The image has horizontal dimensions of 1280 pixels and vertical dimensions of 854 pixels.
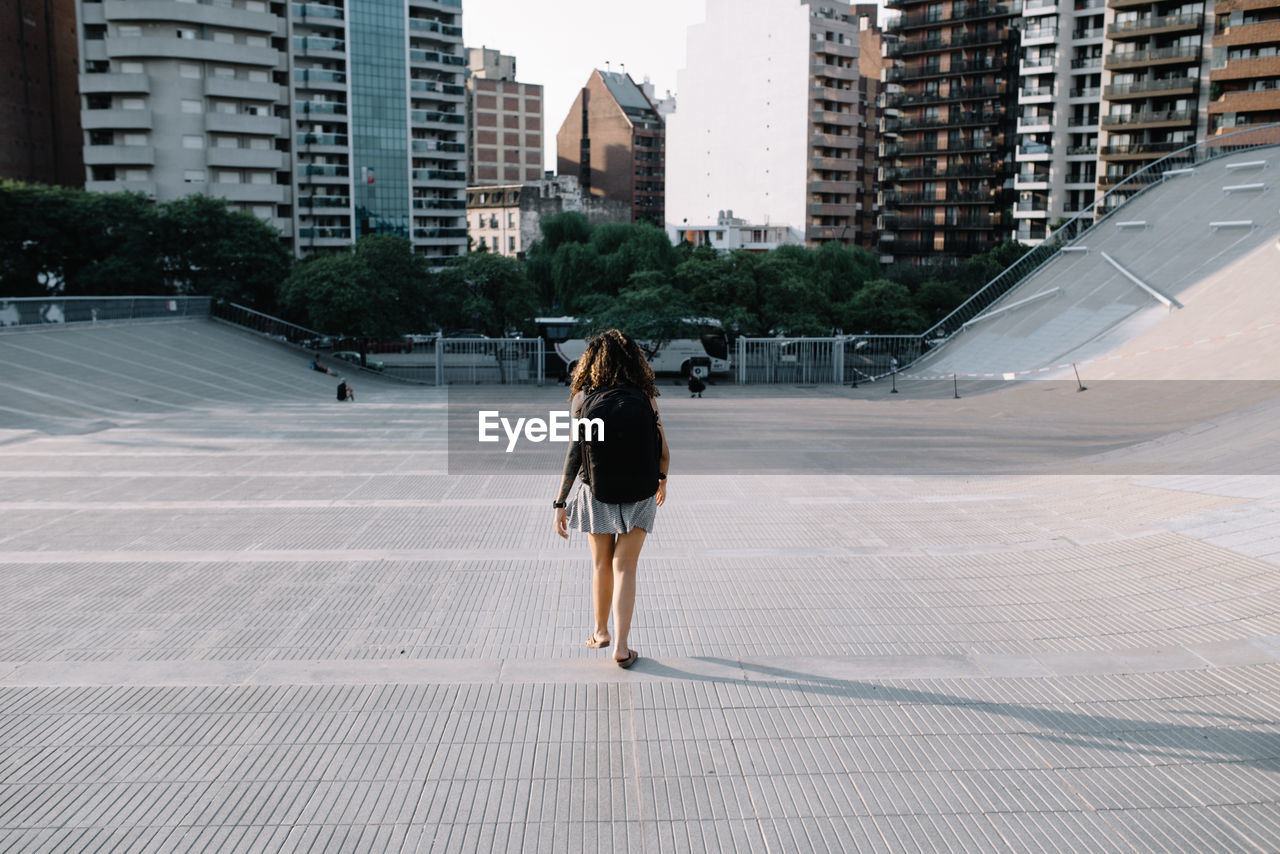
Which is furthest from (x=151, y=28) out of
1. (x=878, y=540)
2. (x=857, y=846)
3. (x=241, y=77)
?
(x=857, y=846)

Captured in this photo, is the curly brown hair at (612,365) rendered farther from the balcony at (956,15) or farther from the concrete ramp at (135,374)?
the balcony at (956,15)

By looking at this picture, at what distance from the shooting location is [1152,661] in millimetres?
6125

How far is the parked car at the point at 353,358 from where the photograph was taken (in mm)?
41344

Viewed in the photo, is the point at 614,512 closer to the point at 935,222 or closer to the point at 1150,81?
the point at 1150,81

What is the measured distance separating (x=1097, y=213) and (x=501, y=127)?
92.6m

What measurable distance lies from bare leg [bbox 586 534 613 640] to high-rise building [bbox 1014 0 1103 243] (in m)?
72.2

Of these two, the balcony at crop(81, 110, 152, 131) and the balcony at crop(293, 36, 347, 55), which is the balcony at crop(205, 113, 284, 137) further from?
the balcony at crop(293, 36, 347, 55)

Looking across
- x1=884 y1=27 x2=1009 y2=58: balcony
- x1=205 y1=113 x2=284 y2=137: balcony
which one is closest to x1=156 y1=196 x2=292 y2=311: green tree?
x1=205 y1=113 x2=284 y2=137: balcony

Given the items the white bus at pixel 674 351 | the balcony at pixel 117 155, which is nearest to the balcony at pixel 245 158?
the balcony at pixel 117 155

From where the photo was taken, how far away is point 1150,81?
66.0m

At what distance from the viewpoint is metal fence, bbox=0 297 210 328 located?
29328mm

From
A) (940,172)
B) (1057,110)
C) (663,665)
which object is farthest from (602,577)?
(940,172)

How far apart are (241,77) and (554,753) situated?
71.8m

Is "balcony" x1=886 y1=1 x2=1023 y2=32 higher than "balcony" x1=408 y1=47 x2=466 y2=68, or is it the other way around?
"balcony" x1=886 y1=1 x2=1023 y2=32
